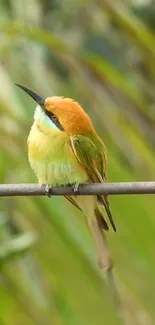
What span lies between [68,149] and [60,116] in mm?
51

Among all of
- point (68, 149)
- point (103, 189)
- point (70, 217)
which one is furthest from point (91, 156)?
point (70, 217)

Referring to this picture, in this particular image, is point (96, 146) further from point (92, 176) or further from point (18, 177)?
point (18, 177)

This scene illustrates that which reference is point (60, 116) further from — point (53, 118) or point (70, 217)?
point (70, 217)

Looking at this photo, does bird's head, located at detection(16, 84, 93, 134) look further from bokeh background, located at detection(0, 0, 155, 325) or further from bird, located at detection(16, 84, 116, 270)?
bokeh background, located at detection(0, 0, 155, 325)

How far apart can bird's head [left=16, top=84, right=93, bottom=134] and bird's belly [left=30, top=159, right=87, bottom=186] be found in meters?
0.05

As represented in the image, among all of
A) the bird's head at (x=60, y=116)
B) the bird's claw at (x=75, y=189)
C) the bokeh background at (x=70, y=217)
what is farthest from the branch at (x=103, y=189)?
the bokeh background at (x=70, y=217)

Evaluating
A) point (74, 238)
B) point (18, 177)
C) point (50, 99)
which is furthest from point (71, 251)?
point (50, 99)

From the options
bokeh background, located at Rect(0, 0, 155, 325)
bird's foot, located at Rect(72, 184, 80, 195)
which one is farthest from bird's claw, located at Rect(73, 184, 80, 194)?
bokeh background, located at Rect(0, 0, 155, 325)

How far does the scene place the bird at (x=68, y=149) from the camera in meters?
1.00

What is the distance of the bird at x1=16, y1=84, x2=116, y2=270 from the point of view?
1004mm

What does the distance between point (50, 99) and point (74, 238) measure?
56 cm

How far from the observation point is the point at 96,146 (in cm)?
103

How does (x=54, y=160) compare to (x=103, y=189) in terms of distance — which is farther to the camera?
(x=54, y=160)

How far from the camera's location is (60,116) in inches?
→ 39.3
